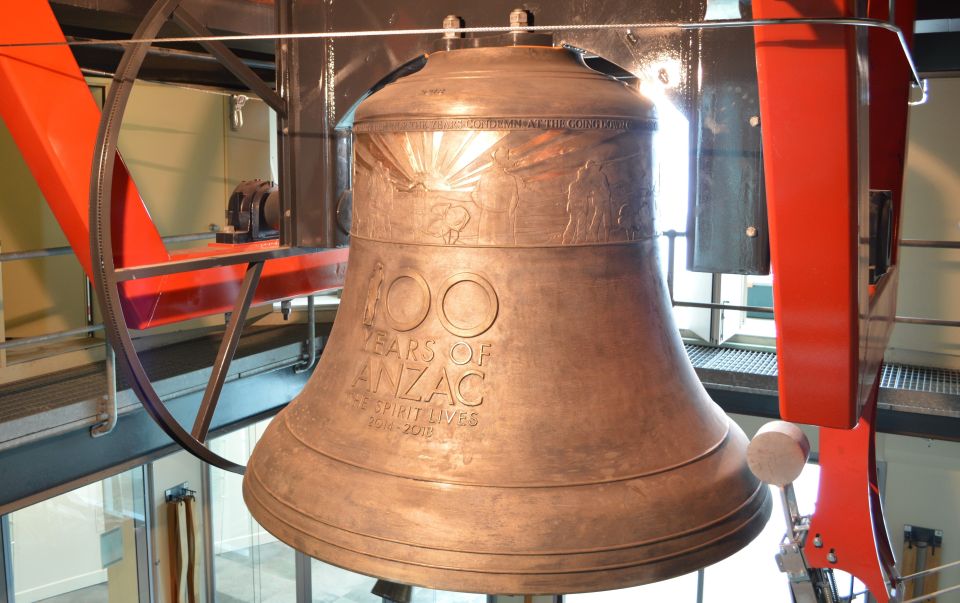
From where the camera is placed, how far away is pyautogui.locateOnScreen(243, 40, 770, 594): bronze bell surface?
52.2 inches

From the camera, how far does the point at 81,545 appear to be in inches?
221

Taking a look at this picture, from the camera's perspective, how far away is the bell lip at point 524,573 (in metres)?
1.23

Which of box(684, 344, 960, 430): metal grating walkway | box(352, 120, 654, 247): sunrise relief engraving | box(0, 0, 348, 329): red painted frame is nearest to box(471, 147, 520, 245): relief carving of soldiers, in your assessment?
box(352, 120, 654, 247): sunrise relief engraving

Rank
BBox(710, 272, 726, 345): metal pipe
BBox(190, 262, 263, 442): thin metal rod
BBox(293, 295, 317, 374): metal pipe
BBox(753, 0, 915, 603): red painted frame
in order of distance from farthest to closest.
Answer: BBox(710, 272, 726, 345): metal pipe < BBox(293, 295, 317, 374): metal pipe < BBox(190, 262, 263, 442): thin metal rod < BBox(753, 0, 915, 603): red painted frame

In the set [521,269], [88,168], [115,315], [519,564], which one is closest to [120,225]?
[88,168]

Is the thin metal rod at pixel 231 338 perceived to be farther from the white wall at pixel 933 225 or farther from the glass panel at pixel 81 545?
the white wall at pixel 933 225

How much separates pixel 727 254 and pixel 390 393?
0.86 m

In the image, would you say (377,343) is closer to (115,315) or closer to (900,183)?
(115,315)

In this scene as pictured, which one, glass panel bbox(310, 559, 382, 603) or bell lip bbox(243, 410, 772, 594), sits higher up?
bell lip bbox(243, 410, 772, 594)

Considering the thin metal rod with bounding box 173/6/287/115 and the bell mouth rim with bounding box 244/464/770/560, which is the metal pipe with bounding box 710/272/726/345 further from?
the bell mouth rim with bounding box 244/464/770/560

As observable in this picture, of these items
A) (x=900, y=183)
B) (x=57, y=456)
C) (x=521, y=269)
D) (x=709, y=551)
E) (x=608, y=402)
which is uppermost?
(x=900, y=183)

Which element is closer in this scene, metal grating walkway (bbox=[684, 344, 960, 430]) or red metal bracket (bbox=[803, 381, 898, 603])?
red metal bracket (bbox=[803, 381, 898, 603])

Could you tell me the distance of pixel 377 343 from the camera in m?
1.54

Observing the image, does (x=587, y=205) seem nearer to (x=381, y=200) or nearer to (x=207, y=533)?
(x=381, y=200)
